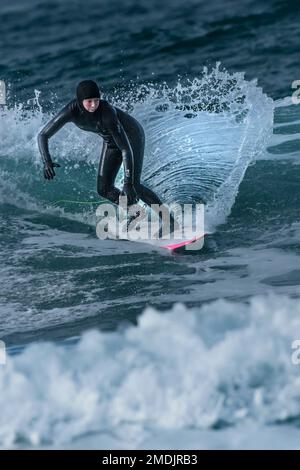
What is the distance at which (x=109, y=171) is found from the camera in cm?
988

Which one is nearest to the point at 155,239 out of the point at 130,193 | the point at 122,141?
the point at 130,193

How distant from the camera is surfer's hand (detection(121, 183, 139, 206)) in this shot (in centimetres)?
935

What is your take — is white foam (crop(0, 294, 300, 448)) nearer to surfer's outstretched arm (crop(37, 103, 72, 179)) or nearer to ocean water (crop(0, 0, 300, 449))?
ocean water (crop(0, 0, 300, 449))

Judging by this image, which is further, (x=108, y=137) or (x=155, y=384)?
(x=108, y=137)

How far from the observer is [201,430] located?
6.20m

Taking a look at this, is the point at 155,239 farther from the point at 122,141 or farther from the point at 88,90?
the point at 88,90

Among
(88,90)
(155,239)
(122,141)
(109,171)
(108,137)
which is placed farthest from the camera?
(109,171)

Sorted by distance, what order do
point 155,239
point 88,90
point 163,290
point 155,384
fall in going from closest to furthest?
point 155,384 → point 163,290 → point 88,90 → point 155,239

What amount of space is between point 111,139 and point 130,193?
24.4 inches

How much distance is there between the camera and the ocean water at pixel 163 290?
20.7 feet

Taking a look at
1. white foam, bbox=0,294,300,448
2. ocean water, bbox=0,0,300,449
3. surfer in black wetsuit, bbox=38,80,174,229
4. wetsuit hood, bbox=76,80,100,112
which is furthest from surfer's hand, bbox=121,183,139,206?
white foam, bbox=0,294,300,448

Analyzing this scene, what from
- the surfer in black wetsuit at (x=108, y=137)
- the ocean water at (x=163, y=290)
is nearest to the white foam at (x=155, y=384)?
the ocean water at (x=163, y=290)

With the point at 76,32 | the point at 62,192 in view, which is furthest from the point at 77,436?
the point at 76,32

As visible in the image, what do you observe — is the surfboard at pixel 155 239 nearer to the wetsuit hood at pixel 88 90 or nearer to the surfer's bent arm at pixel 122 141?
the surfer's bent arm at pixel 122 141
